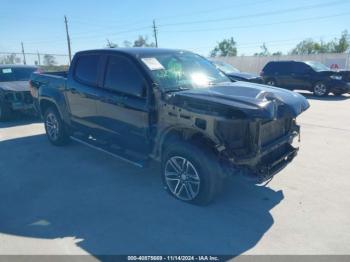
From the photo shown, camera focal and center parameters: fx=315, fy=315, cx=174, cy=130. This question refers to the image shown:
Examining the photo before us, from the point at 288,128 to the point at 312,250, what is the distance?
6.09 ft

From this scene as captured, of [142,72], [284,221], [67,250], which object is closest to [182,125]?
[142,72]

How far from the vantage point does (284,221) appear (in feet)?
11.8

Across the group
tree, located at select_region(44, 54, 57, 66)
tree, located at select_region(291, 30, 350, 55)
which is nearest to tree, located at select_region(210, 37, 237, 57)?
tree, located at select_region(291, 30, 350, 55)

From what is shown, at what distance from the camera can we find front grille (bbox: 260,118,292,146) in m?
3.89

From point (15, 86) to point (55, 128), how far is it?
3884 millimetres

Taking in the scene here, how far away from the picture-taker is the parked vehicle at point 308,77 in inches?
541

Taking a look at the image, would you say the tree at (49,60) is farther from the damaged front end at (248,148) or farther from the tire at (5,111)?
the damaged front end at (248,148)

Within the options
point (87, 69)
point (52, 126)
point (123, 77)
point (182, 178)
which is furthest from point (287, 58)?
point (182, 178)

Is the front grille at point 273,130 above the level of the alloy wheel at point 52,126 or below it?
above

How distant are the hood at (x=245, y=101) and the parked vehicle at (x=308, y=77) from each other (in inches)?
434

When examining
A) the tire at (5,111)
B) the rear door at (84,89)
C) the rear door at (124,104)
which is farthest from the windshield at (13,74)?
the rear door at (124,104)

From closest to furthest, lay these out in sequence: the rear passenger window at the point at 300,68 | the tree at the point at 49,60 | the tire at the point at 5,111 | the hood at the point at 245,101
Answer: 1. the hood at the point at 245,101
2. the tire at the point at 5,111
3. the rear passenger window at the point at 300,68
4. the tree at the point at 49,60

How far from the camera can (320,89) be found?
46.2ft

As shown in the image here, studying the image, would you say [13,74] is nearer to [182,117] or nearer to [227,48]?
[182,117]
